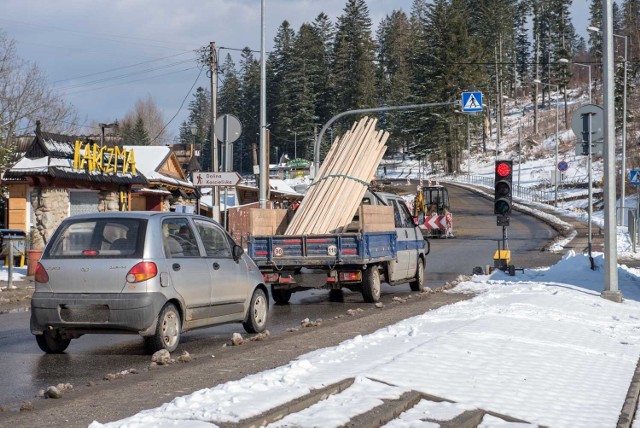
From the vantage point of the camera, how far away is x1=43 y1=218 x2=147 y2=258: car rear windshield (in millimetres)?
10516

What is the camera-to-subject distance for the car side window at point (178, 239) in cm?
1093

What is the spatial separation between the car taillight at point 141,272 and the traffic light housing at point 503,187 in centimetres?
1290

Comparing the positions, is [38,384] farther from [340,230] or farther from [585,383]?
[340,230]

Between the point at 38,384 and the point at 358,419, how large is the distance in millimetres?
3775

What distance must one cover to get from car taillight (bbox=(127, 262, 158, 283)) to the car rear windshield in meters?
0.17

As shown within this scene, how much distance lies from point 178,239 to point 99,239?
39.8 inches

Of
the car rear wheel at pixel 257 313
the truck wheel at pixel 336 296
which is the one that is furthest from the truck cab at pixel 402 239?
the car rear wheel at pixel 257 313

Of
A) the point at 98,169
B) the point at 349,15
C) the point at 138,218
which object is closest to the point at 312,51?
the point at 349,15

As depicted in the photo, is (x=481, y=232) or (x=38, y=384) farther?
(x=481, y=232)

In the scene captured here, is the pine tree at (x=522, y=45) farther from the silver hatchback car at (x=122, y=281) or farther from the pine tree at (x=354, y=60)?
the silver hatchback car at (x=122, y=281)

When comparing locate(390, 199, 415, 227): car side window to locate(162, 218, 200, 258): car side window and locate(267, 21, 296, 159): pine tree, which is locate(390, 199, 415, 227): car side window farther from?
locate(267, 21, 296, 159): pine tree

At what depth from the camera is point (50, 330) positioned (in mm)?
10781

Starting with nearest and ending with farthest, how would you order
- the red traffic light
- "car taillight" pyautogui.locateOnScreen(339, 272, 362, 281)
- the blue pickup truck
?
the blue pickup truck
"car taillight" pyautogui.locateOnScreen(339, 272, 362, 281)
the red traffic light

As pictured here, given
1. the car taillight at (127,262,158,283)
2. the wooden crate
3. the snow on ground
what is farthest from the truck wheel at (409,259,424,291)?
the car taillight at (127,262,158,283)
